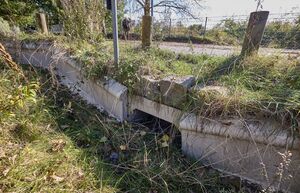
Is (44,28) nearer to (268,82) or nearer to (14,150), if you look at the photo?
(14,150)

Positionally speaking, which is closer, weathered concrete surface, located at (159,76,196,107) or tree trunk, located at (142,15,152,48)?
weathered concrete surface, located at (159,76,196,107)

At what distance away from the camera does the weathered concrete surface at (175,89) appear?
2.88 m

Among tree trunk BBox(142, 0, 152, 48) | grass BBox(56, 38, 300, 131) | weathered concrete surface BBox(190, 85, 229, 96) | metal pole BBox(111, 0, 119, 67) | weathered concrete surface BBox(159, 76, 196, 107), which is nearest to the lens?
grass BBox(56, 38, 300, 131)

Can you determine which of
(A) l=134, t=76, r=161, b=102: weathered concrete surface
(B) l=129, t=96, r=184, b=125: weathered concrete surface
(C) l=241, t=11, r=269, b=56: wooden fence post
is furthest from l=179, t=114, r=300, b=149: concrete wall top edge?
(C) l=241, t=11, r=269, b=56: wooden fence post

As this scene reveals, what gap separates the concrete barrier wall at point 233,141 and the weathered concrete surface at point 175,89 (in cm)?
2

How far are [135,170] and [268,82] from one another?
1.66 metres

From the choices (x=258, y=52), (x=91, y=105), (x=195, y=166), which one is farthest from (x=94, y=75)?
(x=258, y=52)

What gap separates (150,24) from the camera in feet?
15.3

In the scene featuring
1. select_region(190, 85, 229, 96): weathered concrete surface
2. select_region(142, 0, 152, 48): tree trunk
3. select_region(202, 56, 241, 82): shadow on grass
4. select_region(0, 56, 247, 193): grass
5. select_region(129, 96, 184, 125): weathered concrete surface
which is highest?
select_region(142, 0, 152, 48): tree trunk

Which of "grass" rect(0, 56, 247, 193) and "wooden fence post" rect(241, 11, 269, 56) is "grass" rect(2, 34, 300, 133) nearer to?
"wooden fence post" rect(241, 11, 269, 56)

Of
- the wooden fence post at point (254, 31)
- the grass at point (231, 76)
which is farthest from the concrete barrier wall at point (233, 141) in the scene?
the wooden fence post at point (254, 31)

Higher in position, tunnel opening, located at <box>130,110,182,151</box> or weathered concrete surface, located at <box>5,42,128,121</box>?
weathered concrete surface, located at <box>5,42,128,121</box>

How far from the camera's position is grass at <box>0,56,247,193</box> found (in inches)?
91.4

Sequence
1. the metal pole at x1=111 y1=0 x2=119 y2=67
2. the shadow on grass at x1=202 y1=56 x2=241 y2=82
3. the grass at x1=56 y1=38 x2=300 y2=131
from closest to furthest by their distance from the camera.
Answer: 1. the grass at x1=56 y1=38 x2=300 y2=131
2. the shadow on grass at x1=202 y1=56 x2=241 y2=82
3. the metal pole at x1=111 y1=0 x2=119 y2=67
